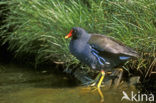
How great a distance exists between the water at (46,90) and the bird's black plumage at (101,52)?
547mm

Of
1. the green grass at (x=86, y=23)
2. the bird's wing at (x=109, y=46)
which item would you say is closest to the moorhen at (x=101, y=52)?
the bird's wing at (x=109, y=46)

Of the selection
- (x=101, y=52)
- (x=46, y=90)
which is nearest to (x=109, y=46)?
(x=101, y=52)

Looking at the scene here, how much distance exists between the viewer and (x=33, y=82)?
4938 mm

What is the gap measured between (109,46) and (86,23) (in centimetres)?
137

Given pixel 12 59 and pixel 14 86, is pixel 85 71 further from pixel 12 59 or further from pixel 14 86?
pixel 12 59

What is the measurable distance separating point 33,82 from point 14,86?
1.16 feet

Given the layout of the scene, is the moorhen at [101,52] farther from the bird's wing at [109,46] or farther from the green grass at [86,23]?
Result: the green grass at [86,23]

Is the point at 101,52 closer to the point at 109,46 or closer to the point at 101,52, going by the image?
the point at 101,52

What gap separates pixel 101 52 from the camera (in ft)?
11.9

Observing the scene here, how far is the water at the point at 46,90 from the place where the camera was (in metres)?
3.97

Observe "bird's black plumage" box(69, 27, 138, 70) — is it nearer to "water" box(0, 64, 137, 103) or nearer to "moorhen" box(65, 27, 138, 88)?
"moorhen" box(65, 27, 138, 88)

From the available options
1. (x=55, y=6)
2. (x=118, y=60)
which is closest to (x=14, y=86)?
(x=55, y=6)

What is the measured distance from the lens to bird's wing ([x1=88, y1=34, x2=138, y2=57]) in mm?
3578

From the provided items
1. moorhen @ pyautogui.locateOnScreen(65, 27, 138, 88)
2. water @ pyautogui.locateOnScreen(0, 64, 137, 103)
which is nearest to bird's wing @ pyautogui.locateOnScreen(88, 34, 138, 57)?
moorhen @ pyautogui.locateOnScreen(65, 27, 138, 88)
